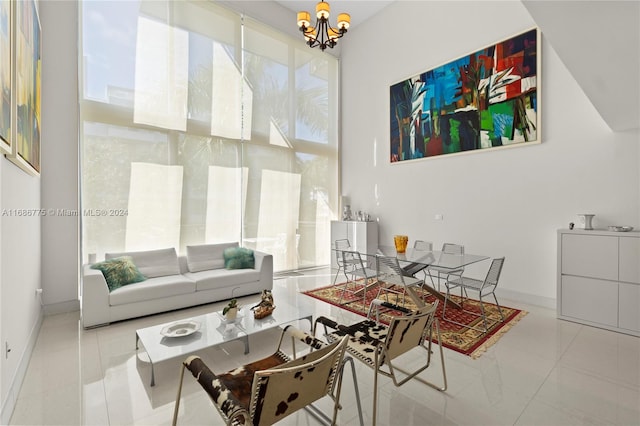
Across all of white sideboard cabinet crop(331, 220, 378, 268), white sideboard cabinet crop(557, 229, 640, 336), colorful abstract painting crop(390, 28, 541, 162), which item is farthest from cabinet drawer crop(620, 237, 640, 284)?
white sideboard cabinet crop(331, 220, 378, 268)

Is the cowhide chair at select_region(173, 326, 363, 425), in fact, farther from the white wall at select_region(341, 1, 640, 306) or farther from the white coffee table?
the white wall at select_region(341, 1, 640, 306)

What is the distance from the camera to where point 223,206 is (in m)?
5.68

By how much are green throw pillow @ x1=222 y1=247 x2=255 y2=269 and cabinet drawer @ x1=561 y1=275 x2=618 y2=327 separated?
4.45m

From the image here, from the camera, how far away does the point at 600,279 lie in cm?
360

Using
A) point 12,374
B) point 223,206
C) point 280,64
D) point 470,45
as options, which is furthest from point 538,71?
point 12,374

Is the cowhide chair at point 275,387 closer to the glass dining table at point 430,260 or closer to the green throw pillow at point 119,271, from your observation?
the glass dining table at point 430,260

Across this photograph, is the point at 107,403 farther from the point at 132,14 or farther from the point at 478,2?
the point at 478,2

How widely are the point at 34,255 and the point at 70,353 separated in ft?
4.19

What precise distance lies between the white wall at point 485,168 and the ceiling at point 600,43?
980mm

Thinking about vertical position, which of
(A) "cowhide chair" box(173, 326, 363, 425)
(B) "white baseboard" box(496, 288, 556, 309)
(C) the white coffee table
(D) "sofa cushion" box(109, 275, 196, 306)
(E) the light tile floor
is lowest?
(E) the light tile floor

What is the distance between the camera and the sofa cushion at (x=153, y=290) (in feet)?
12.1

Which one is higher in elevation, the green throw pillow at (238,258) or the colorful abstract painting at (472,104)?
the colorful abstract painting at (472,104)

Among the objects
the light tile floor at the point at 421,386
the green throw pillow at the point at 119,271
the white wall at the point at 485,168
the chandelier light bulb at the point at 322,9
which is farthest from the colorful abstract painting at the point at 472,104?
the green throw pillow at the point at 119,271

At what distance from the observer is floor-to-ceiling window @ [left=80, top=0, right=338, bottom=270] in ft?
14.8
